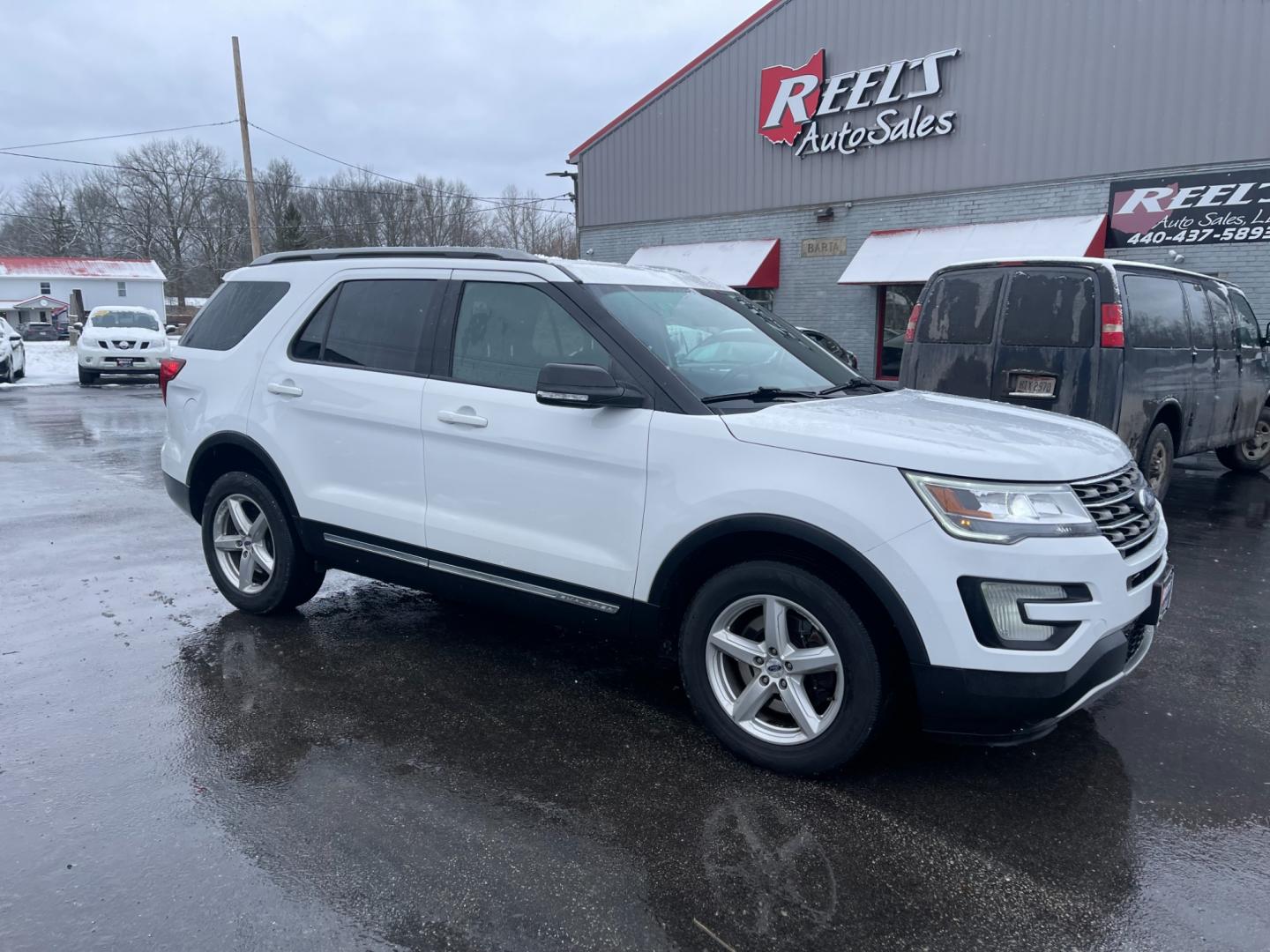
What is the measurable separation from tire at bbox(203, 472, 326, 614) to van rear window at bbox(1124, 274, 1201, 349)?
6.01 meters

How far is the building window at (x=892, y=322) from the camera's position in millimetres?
17844

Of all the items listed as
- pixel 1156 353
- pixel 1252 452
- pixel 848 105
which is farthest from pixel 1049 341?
pixel 848 105

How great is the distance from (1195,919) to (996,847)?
551 mm

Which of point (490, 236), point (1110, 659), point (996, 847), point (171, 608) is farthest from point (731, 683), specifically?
point (490, 236)

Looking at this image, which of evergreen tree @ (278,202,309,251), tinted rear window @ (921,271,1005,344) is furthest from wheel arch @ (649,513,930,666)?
evergreen tree @ (278,202,309,251)

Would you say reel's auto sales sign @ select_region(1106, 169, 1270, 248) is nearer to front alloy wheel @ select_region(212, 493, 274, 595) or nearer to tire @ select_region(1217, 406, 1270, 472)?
tire @ select_region(1217, 406, 1270, 472)

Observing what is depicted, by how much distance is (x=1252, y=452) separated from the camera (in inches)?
411

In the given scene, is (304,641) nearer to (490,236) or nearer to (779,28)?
(779,28)

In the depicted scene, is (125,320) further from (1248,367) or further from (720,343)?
(1248,367)

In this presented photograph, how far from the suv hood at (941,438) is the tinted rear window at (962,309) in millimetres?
4111

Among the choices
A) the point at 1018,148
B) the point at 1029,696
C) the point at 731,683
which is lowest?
the point at 731,683

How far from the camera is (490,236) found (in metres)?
54.3

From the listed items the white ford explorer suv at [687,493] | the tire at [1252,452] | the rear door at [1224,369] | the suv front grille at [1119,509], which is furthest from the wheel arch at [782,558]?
the tire at [1252,452]

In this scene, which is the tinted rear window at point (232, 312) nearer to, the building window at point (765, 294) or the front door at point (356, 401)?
the front door at point (356, 401)
